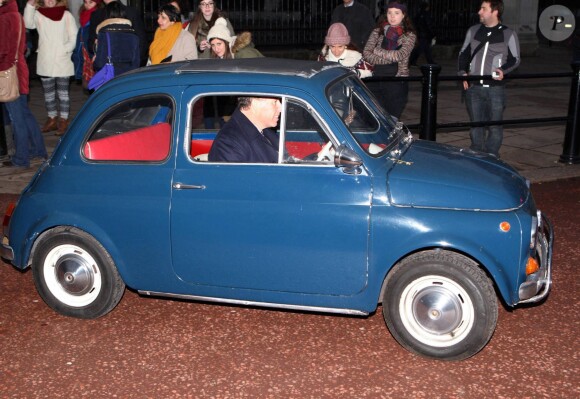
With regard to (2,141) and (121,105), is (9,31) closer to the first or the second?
(2,141)

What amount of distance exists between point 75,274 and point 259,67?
6.11 ft

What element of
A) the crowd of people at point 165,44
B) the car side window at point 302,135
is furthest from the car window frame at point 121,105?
the crowd of people at point 165,44

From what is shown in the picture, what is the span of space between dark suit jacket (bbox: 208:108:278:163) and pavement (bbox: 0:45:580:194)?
4.37 meters

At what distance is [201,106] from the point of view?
5348 millimetres

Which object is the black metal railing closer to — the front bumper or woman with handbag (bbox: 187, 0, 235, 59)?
woman with handbag (bbox: 187, 0, 235, 59)

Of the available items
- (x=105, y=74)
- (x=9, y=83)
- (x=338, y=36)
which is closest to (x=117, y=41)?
(x=105, y=74)

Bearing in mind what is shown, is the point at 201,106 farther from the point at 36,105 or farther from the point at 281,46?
the point at 281,46

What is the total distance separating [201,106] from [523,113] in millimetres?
9770

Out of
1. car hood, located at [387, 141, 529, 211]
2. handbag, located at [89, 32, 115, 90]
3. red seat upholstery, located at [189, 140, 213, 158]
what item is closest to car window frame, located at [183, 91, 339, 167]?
car hood, located at [387, 141, 529, 211]

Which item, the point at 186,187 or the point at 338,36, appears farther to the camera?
the point at 338,36

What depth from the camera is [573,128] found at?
33.5 ft

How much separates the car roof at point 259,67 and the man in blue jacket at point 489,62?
415 centimetres

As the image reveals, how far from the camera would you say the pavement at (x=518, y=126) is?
386 inches

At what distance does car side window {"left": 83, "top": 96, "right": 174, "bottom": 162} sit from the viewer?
543 cm
